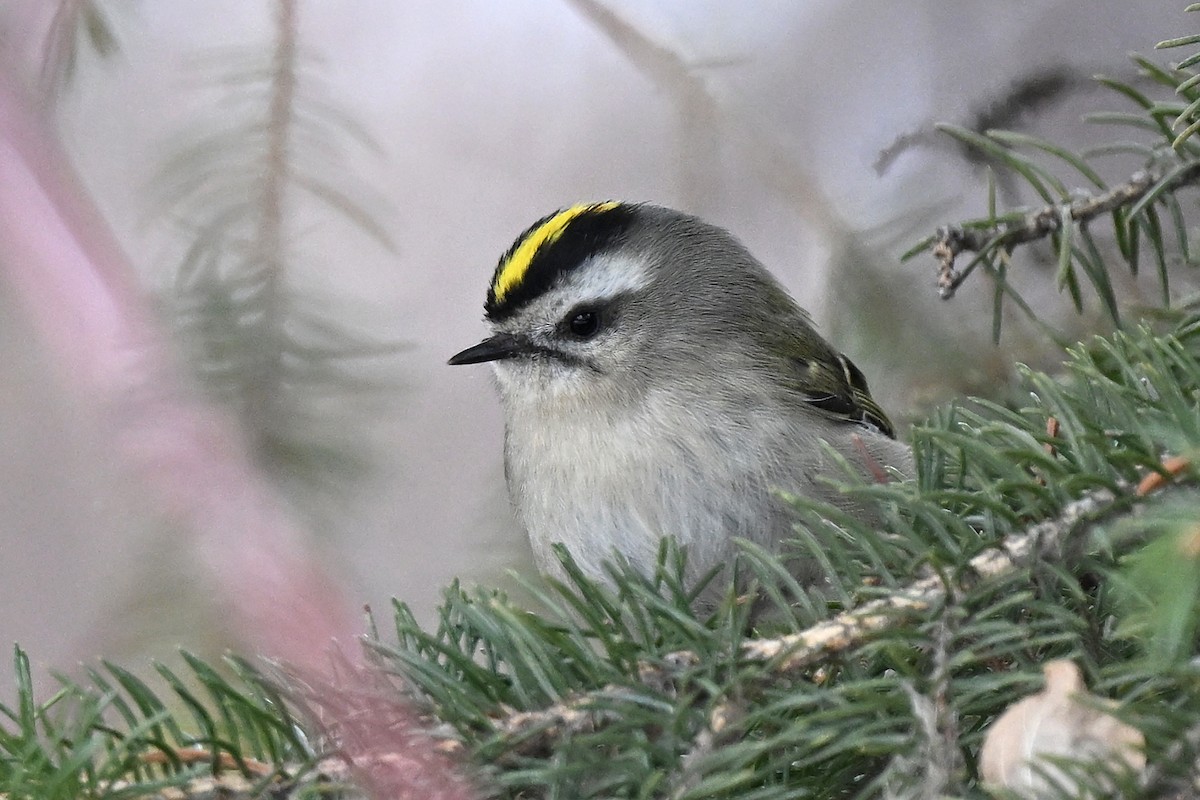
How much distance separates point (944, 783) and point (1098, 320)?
97cm

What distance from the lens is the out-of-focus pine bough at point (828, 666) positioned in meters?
0.48

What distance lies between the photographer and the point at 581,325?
1296mm

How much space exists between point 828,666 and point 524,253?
839 mm

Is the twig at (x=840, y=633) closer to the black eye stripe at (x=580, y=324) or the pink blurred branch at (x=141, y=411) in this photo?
the pink blurred branch at (x=141, y=411)

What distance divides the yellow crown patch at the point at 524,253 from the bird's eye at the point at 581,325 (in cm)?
8

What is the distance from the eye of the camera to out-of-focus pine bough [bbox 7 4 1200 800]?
19.1 inches

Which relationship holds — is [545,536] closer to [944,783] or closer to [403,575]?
[944,783]

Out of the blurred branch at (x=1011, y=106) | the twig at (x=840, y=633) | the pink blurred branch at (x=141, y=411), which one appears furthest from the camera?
the blurred branch at (x=1011, y=106)

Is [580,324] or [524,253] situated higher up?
[524,253]

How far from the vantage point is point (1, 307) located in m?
1.28

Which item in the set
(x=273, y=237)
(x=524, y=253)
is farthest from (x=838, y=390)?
(x=273, y=237)

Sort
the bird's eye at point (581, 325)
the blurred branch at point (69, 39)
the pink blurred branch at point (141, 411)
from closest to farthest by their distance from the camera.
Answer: the pink blurred branch at point (141, 411) → the blurred branch at point (69, 39) → the bird's eye at point (581, 325)

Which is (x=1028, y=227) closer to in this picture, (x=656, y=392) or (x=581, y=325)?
(x=656, y=392)

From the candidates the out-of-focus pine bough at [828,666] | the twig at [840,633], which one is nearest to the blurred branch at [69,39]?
the out-of-focus pine bough at [828,666]
